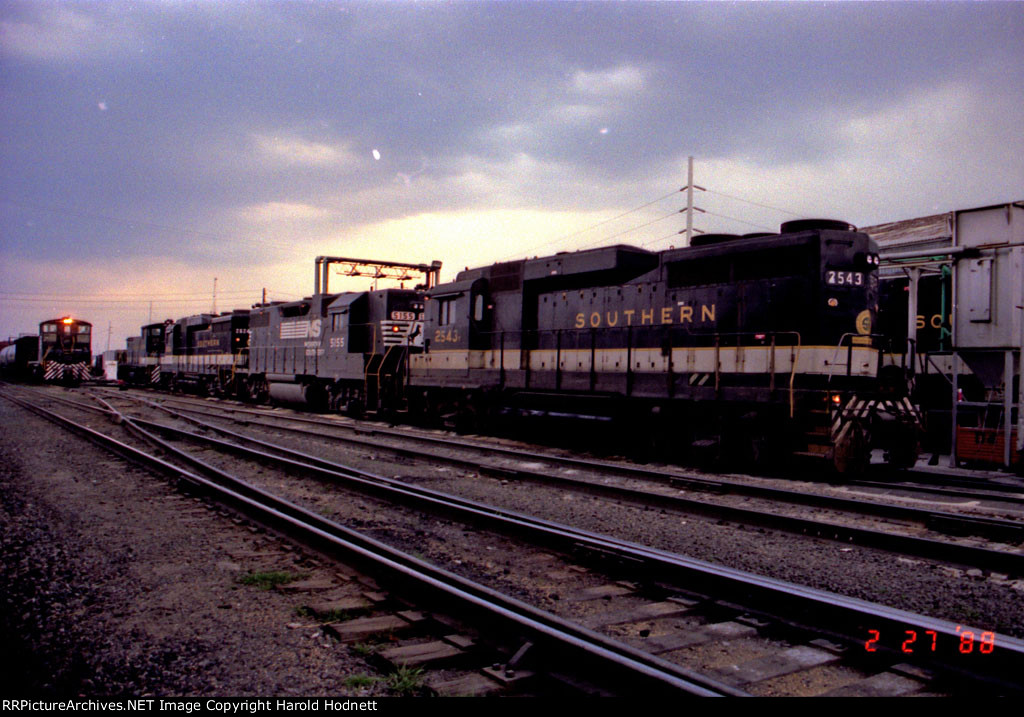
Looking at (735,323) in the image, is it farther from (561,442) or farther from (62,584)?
(62,584)

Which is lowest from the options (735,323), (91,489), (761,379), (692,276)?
(91,489)

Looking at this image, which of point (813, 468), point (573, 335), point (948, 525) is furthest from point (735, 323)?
point (948, 525)

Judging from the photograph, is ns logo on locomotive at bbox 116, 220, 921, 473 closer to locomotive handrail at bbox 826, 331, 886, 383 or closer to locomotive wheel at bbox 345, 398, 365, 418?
locomotive handrail at bbox 826, 331, 886, 383

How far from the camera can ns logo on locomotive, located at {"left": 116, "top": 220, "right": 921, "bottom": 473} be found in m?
9.90

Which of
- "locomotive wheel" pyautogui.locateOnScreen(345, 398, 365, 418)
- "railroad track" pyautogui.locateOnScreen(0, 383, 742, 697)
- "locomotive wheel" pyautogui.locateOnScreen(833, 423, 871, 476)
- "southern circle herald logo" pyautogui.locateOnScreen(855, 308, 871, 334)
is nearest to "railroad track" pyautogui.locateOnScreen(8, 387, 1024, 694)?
"railroad track" pyautogui.locateOnScreen(0, 383, 742, 697)

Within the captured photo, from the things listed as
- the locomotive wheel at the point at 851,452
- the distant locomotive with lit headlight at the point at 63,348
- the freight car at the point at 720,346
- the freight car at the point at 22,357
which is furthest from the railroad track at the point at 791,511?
the freight car at the point at 22,357

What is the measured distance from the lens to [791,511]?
7621mm

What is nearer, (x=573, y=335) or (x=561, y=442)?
(x=573, y=335)

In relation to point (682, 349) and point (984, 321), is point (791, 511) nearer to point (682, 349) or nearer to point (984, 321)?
point (682, 349)

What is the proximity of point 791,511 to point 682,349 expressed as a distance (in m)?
4.23

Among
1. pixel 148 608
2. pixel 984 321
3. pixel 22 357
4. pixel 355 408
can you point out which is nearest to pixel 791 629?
pixel 148 608

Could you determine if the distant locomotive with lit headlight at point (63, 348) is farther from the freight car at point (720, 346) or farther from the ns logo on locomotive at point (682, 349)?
the freight car at point (720, 346)

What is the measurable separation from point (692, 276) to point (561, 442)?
475 centimetres

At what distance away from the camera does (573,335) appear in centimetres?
1348
